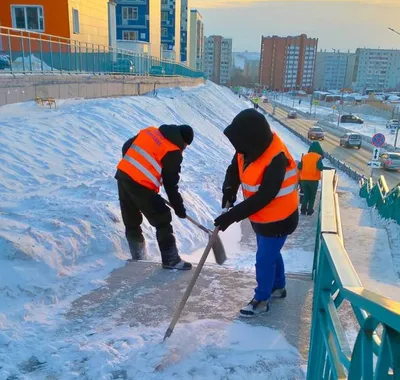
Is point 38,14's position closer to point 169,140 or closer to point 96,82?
point 96,82

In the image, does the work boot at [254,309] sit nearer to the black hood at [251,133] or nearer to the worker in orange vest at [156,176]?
the worker in orange vest at [156,176]

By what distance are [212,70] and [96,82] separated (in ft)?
395

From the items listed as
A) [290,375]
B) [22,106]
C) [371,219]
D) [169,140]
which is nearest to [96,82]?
[22,106]

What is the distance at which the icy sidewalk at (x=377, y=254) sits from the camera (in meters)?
5.25

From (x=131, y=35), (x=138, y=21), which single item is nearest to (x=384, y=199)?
(x=138, y=21)

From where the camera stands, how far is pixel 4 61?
10.0m

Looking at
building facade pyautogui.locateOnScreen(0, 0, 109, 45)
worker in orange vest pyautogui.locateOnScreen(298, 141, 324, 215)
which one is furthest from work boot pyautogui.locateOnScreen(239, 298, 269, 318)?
building facade pyautogui.locateOnScreen(0, 0, 109, 45)

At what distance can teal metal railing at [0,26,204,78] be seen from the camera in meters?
10.4

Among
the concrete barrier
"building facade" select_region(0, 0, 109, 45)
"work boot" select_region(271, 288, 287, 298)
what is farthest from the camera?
"building facade" select_region(0, 0, 109, 45)

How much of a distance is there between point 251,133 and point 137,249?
2.05 m

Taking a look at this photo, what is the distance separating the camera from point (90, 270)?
391 cm

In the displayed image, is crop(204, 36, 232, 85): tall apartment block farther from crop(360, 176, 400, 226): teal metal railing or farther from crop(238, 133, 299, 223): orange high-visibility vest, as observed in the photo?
crop(238, 133, 299, 223): orange high-visibility vest

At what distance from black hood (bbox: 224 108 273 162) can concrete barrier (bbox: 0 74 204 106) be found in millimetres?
7482

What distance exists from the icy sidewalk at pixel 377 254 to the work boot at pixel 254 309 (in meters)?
2.16
